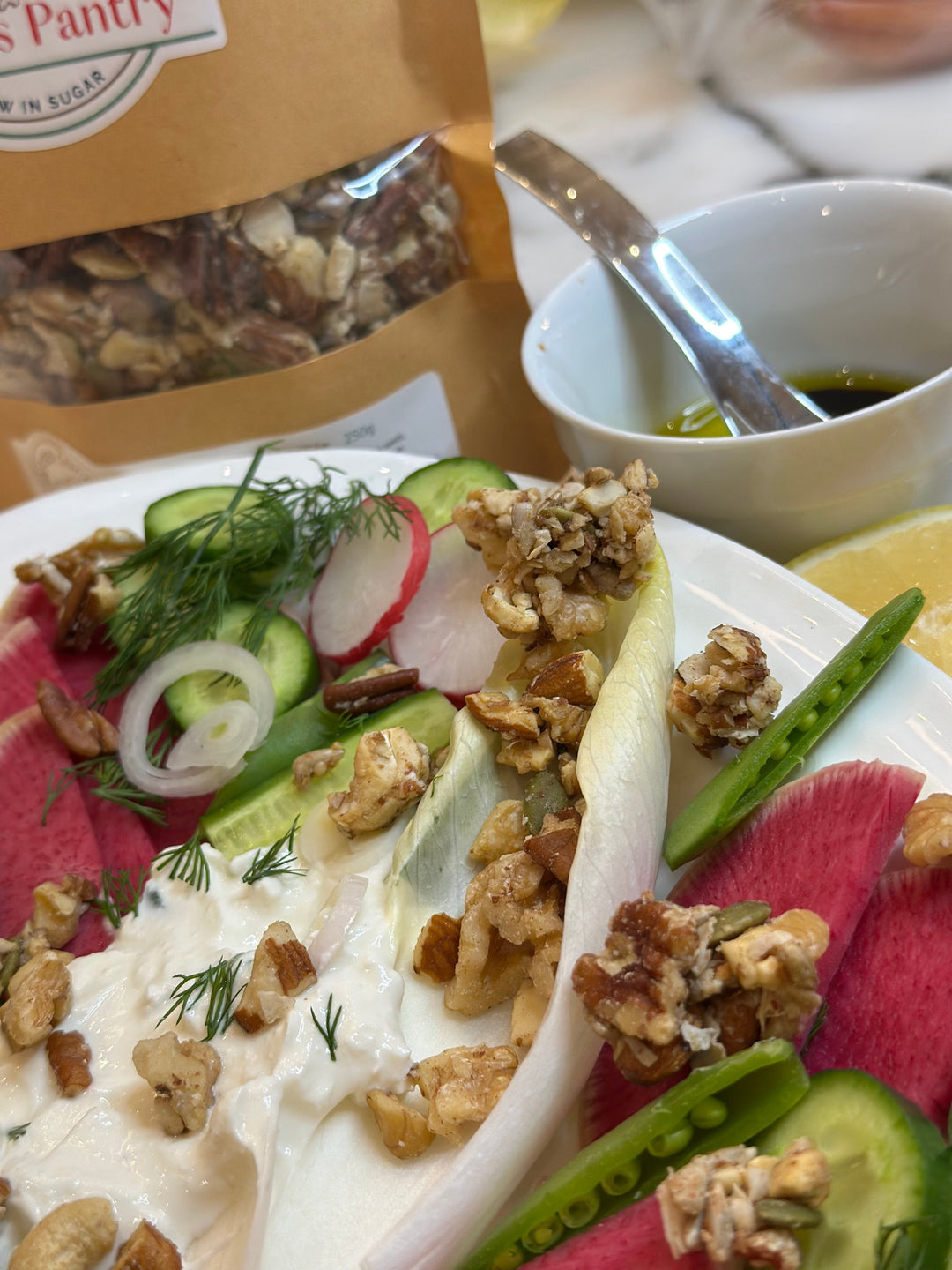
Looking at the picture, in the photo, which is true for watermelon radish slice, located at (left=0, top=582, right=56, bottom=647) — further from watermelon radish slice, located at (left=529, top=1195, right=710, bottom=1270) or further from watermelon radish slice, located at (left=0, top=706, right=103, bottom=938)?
watermelon radish slice, located at (left=529, top=1195, right=710, bottom=1270)

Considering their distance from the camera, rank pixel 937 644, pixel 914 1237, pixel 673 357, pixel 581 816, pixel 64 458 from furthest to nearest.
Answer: pixel 64 458 → pixel 673 357 → pixel 937 644 → pixel 581 816 → pixel 914 1237

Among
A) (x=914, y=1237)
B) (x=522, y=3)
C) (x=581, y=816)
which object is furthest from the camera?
(x=522, y=3)

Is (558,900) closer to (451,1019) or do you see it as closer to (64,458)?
(451,1019)

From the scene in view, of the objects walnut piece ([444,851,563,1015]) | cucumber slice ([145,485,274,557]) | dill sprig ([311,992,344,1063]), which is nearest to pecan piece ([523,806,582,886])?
walnut piece ([444,851,563,1015])

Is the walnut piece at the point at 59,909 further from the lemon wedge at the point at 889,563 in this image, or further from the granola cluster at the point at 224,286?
the lemon wedge at the point at 889,563

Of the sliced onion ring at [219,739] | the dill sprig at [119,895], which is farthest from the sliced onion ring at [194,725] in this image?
the dill sprig at [119,895]

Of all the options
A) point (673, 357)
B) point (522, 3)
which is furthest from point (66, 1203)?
point (522, 3)

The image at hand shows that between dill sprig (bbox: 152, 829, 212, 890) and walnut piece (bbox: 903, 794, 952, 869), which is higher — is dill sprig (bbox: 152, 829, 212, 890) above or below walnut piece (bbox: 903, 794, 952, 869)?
below
